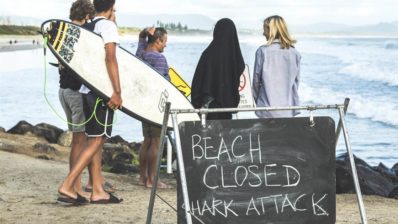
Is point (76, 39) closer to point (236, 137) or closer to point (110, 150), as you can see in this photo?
point (236, 137)

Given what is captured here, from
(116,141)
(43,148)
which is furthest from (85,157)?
(116,141)

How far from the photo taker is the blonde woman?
22.9ft

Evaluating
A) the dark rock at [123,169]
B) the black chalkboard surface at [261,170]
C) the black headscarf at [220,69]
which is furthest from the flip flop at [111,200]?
the dark rock at [123,169]

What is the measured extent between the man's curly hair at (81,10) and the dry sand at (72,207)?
1632 mm

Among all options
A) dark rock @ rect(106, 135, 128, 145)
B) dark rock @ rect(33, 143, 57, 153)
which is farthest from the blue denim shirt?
dark rock @ rect(106, 135, 128, 145)

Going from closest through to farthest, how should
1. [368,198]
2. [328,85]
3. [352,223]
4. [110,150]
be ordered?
[352,223] → [368,198] → [110,150] → [328,85]

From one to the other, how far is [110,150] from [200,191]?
324 inches

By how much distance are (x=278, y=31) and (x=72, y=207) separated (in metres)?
2.33

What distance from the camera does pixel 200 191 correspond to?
546cm

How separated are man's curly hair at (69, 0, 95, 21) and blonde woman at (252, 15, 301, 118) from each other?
5.03ft

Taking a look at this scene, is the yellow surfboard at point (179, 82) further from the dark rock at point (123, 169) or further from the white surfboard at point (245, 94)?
the dark rock at point (123, 169)

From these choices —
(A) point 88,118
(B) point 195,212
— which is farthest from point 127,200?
(B) point 195,212

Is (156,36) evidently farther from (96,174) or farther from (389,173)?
(389,173)

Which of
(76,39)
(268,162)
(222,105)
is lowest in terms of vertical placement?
(268,162)
